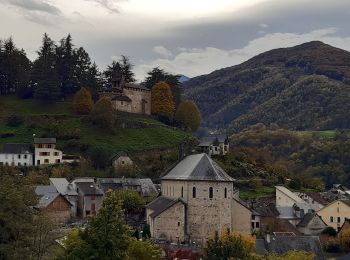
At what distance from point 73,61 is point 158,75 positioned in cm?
1375

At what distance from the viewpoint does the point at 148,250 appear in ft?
122

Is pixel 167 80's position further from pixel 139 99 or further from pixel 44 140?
pixel 44 140

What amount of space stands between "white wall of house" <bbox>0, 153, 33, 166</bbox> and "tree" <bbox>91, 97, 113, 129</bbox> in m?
11.8

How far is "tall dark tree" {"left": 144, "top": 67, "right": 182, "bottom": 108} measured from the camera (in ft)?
346

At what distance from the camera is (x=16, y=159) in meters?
79.9

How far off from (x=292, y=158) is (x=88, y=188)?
92.7 meters

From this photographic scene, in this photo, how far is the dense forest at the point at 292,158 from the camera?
90.3 metres

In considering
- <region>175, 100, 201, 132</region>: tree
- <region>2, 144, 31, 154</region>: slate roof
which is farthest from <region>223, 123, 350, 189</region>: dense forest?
<region>2, 144, 31, 154</region>: slate roof

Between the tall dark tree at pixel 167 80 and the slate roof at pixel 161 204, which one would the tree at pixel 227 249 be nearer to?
the slate roof at pixel 161 204

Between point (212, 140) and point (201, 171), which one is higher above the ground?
point (212, 140)

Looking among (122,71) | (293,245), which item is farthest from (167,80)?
(293,245)

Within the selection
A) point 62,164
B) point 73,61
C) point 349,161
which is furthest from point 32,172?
point 349,161

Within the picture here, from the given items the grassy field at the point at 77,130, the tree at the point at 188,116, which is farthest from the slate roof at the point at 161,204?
the tree at the point at 188,116

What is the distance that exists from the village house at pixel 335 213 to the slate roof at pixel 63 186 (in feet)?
91.0
